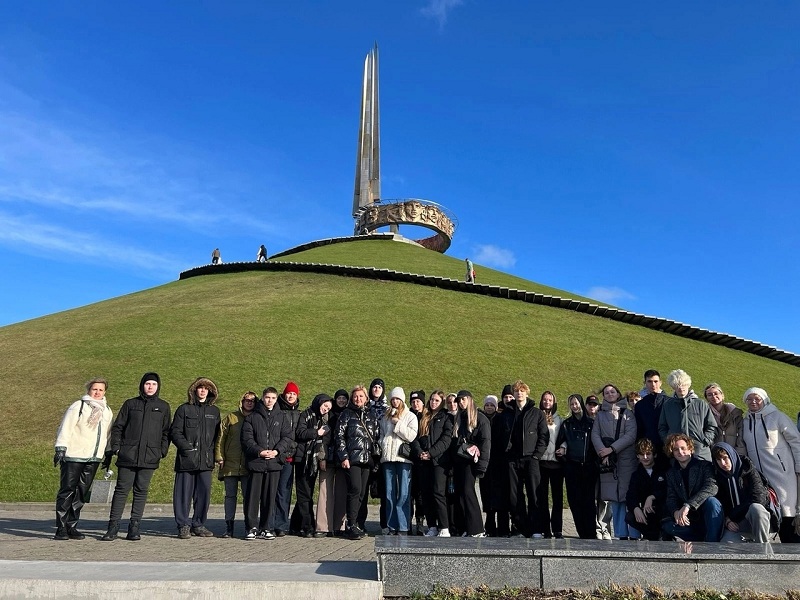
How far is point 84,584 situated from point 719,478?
6.35m

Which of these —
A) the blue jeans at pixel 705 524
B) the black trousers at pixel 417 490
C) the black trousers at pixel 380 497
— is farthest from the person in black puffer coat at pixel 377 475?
the blue jeans at pixel 705 524

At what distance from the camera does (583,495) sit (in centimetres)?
892

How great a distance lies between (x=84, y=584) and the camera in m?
5.03

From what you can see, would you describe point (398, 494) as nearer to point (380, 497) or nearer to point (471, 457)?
point (380, 497)

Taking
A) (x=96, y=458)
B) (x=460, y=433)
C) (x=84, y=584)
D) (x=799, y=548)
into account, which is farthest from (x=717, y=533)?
(x=96, y=458)

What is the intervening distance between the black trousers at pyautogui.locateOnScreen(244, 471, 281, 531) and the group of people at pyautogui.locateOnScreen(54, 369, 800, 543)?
15 mm

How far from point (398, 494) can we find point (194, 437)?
300cm

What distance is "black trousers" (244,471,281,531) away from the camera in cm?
869

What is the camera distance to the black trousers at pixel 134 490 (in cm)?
820

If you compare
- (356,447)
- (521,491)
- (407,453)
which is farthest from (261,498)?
(521,491)

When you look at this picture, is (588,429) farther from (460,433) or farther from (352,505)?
(352,505)

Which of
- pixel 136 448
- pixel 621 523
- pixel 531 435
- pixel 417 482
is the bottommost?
pixel 621 523

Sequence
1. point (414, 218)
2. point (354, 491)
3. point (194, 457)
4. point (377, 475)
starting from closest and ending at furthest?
1. point (194, 457)
2. point (354, 491)
3. point (377, 475)
4. point (414, 218)

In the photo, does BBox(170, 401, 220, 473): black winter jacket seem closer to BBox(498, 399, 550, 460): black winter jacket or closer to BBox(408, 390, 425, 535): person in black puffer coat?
BBox(408, 390, 425, 535): person in black puffer coat
